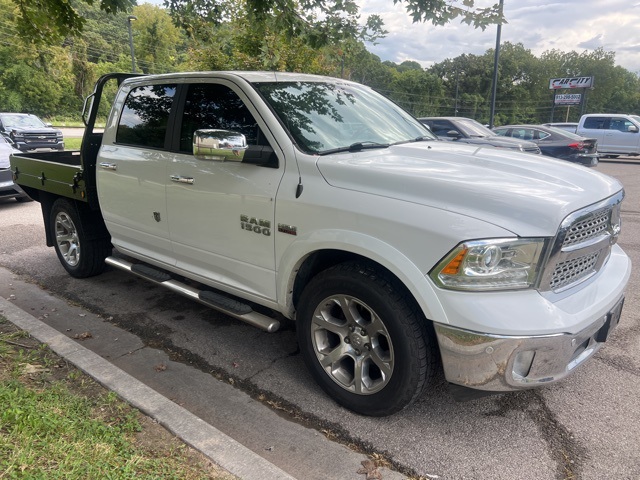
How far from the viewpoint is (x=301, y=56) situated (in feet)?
41.8

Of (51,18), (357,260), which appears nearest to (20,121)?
(51,18)

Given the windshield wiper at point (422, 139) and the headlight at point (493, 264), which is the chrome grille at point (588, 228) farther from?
the windshield wiper at point (422, 139)

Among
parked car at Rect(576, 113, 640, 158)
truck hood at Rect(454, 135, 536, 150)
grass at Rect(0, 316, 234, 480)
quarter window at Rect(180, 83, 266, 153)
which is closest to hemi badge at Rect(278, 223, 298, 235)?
quarter window at Rect(180, 83, 266, 153)

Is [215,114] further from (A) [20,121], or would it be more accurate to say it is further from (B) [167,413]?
(A) [20,121]

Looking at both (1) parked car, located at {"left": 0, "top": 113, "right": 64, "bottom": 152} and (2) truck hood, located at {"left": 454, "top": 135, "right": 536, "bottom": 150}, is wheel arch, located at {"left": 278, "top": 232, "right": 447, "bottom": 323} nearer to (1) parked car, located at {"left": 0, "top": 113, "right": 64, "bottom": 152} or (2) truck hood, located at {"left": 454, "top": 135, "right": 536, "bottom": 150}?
(2) truck hood, located at {"left": 454, "top": 135, "right": 536, "bottom": 150}

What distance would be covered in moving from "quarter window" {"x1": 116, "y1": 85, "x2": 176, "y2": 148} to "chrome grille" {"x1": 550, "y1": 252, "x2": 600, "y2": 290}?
3.03m

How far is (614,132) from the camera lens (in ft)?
63.3

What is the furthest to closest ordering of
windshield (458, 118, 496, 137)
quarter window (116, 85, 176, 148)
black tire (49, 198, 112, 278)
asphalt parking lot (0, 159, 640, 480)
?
Result: 1. windshield (458, 118, 496, 137)
2. black tire (49, 198, 112, 278)
3. quarter window (116, 85, 176, 148)
4. asphalt parking lot (0, 159, 640, 480)

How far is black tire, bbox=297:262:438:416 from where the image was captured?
2529 mm

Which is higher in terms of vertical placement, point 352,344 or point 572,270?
point 572,270

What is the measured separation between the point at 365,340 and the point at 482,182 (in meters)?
1.09

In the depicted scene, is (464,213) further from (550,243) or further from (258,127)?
(258,127)

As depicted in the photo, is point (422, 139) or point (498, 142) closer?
point (422, 139)

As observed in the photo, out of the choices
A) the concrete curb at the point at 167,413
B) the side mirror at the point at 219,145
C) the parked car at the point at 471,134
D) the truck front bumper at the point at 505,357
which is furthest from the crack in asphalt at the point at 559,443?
the parked car at the point at 471,134
